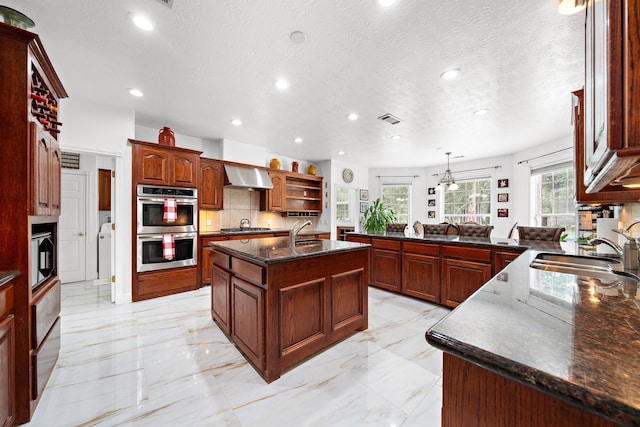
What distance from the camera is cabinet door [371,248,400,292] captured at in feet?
12.5

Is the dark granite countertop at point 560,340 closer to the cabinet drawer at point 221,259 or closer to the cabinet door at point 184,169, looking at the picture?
the cabinet drawer at point 221,259

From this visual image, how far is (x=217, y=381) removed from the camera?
1894 millimetres

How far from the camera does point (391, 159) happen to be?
6.57 m

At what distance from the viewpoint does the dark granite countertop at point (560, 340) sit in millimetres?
482

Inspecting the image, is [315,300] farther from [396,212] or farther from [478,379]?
[396,212]

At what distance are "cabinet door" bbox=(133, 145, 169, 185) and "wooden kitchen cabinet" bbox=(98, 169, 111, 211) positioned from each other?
1.84m

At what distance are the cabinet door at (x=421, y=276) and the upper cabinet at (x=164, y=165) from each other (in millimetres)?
3487

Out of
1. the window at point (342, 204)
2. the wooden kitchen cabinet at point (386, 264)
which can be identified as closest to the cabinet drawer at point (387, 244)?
the wooden kitchen cabinet at point (386, 264)

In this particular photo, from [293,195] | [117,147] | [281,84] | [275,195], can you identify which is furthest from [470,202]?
[117,147]

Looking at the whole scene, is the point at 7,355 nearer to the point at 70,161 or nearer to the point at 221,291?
the point at 221,291

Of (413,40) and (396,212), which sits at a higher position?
(413,40)

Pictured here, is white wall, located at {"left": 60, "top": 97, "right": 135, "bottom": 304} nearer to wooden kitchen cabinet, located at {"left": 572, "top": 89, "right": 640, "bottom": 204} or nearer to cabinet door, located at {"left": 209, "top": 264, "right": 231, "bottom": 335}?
cabinet door, located at {"left": 209, "top": 264, "right": 231, "bottom": 335}

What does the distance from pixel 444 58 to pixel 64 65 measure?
355 centimetres

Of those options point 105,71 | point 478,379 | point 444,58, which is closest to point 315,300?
point 478,379
